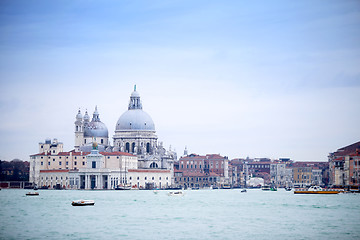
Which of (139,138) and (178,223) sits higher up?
(139,138)

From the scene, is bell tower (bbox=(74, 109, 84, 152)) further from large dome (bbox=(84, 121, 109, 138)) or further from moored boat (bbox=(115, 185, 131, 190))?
moored boat (bbox=(115, 185, 131, 190))

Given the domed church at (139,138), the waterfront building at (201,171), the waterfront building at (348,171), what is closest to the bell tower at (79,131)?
the domed church at (139,138)

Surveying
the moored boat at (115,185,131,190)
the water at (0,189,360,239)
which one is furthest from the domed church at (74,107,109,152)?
the water at (0,189,360,239)

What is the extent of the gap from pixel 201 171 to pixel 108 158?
32924mm

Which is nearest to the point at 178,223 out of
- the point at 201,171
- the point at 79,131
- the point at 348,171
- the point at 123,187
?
the point at 348,171

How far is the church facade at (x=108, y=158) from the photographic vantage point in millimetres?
112250

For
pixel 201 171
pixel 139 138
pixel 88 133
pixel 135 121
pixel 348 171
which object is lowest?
pixel 348 171

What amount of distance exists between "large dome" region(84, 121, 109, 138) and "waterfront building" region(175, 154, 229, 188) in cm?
1676

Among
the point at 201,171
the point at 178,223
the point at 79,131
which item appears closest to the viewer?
the point at 178,223

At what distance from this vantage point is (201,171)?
14525 centimetres

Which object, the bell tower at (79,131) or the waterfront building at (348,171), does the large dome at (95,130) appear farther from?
the waterfront building at (348,171)

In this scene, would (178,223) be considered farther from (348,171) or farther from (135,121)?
(135,121)

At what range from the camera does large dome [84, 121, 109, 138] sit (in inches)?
5049

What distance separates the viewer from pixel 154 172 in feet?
408
